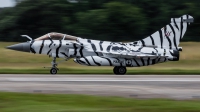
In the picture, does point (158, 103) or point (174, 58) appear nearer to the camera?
point (158, 103)

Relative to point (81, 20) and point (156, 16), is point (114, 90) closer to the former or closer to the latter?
point (81, 20)

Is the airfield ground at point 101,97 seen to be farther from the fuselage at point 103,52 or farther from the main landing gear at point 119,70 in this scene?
the main landing gear at point 119,70

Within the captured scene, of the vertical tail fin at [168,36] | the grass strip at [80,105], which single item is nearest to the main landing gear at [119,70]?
the vertical tail fin at [168,36]

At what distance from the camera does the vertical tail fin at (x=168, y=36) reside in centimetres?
2934

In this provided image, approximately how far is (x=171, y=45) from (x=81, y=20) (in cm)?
2005

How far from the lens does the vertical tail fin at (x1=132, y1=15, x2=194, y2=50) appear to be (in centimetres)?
2934

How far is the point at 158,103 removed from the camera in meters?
13.7

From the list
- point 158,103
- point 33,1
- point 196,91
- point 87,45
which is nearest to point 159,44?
point 87,45

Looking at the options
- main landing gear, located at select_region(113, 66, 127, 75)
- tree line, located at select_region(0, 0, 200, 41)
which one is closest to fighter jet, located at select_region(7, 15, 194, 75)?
main landing gear, located at select_region(113, 66, 127, 75)

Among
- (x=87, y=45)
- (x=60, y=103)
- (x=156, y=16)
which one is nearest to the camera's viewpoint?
(x=60, y=103)

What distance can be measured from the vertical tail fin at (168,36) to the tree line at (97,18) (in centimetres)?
1397

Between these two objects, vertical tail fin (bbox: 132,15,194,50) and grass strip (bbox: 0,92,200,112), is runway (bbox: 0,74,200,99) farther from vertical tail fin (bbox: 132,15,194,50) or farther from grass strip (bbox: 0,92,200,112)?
vertical tail fin (bbox: 132,15,194,50)

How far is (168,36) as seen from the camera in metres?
29.3

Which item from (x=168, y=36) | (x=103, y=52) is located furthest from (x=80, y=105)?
(x=168, y=36)
